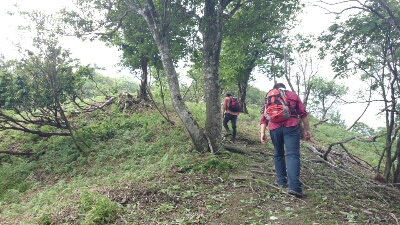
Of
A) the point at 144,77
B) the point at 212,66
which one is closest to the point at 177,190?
the point at 212,66

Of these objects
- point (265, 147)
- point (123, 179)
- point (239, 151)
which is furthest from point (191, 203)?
point (265, 147)

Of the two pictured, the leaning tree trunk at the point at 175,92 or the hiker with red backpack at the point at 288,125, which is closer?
A: the hiker with red backpack at the point at 288,125

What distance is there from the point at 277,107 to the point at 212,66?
9.39ft

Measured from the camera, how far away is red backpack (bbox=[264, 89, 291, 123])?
439cm

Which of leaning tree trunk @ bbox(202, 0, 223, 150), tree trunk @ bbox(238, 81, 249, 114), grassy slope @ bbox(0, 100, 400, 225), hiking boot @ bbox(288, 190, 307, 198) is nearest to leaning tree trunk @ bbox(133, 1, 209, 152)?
leaning tree trunk @ bbox(202, 0, 223, 150)

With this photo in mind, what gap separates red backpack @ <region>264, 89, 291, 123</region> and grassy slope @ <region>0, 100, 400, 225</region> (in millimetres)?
1240

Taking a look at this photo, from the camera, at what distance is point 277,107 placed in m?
4.46

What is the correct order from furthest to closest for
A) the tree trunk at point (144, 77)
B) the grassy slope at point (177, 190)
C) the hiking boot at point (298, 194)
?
the tree trunk at point (144, 77) → the hiking boot at point (298, 194) → the grassy slope at point (177, 190)

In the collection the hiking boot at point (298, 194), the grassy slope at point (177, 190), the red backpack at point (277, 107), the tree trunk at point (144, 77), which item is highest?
the tree trunk at point (144, 77)

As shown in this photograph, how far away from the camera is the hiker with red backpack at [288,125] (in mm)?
4371

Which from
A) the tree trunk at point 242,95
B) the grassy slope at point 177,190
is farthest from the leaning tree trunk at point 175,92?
the tree trunk at point 242,95

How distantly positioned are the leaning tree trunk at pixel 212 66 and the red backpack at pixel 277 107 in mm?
2412

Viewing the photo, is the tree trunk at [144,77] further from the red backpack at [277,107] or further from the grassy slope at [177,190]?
the red backpack at [277,107]

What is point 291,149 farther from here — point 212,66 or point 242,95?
point 242,95
